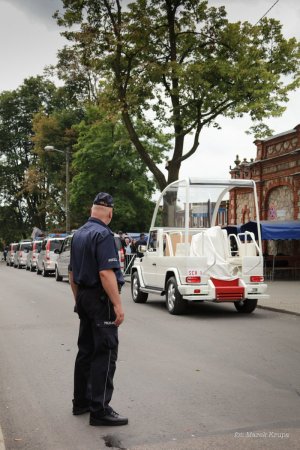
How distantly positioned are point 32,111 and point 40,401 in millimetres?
49728

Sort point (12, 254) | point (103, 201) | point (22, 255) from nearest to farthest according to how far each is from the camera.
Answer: point (103, 201)
point (22, 255)
point (12, 254)

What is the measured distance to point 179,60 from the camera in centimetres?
2359

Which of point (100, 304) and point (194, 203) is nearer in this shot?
point (100, 304)

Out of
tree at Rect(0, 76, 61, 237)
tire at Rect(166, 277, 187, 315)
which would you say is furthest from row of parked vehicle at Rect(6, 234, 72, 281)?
tree at Rect(0, 76, 61, 237)

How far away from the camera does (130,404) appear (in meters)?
5.46

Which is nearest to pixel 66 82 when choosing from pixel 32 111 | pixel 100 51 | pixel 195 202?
pixel 32 111

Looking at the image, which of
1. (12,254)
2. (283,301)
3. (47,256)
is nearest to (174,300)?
(283,301)

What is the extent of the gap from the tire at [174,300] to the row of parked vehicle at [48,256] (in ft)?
8.39

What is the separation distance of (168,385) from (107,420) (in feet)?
5.01

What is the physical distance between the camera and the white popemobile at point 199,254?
39.2ft

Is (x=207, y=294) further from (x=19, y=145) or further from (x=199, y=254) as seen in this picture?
(x=19, y=145)

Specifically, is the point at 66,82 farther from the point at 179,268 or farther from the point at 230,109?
the point at 179,268

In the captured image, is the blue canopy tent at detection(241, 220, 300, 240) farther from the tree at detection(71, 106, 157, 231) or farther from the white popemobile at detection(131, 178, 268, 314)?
the tree at detection(71, 106, 157, 231)

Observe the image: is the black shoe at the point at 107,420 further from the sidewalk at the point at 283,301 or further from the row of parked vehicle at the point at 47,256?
the row of parked vehicle at the point at 47,256
